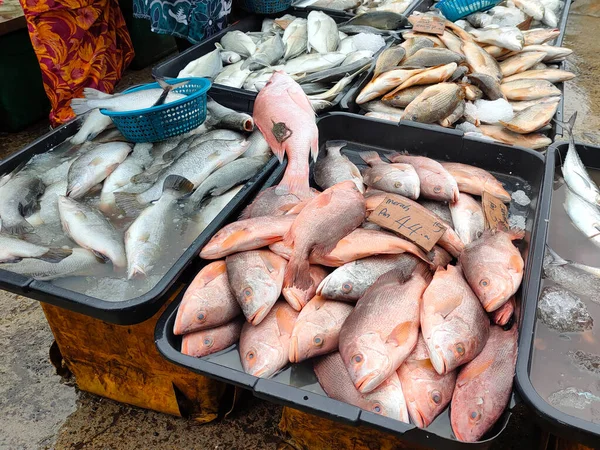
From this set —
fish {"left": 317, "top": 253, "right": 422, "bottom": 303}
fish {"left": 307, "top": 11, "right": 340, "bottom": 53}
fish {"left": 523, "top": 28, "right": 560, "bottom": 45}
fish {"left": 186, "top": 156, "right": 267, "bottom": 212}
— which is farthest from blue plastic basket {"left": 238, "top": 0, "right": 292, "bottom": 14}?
fish {"left": 317, "top": 253, "right": 422, "bottom": 303}

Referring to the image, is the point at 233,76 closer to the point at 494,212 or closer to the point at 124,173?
the point at 124,173

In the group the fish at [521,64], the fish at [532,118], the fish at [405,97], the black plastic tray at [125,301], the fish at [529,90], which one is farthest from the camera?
the fish at [521,64]

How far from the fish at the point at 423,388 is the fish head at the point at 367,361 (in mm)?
96

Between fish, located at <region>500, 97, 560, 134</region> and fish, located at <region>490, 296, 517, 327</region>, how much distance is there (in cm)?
146

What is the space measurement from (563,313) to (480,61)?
238 centimetres

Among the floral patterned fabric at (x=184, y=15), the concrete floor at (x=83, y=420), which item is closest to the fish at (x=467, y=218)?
the concrete floor at (x=83, y=420)

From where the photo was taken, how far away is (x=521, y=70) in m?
3.53

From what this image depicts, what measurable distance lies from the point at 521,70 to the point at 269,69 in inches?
72.5

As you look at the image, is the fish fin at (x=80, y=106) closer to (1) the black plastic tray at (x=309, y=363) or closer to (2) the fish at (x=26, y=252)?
(2) the fish at (x=26, y=252)

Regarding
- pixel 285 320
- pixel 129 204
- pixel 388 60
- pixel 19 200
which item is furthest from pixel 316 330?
pixel 388 60

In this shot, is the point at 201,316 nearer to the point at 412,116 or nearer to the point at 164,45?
the point at 412,116

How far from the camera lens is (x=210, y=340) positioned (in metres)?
1.61

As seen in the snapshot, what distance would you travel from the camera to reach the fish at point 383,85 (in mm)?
3045

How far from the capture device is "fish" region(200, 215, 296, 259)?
176 centimetres
